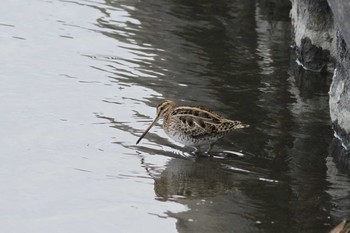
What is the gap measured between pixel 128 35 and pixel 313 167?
16.6ft

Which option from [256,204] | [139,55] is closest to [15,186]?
[256,204]

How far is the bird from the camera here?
34.7ft

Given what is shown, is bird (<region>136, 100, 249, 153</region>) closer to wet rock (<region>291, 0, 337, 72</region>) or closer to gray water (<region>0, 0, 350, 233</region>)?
gray water (<region>0, 0, 350, 233</region>)

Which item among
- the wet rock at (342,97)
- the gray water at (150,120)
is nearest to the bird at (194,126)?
the gray water at (150,120)

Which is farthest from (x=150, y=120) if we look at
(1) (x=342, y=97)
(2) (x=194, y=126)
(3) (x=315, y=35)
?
(3) (x=315, y=35)

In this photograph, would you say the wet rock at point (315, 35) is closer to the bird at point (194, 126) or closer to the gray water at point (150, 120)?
the gray water at point (150, 120)

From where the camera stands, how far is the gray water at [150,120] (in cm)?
896

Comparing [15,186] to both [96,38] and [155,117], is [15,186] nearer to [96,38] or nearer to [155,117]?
[155,117]

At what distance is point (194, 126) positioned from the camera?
1060 centimetres

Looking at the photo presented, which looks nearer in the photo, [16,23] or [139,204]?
[139,204]

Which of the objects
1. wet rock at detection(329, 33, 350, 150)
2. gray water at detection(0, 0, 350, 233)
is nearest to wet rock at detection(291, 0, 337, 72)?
gray water at detection(0, 0, 350, 233)

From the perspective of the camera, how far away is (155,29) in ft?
49.7

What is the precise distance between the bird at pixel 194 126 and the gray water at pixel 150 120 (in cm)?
19

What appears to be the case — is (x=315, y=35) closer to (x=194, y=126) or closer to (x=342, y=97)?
(x=342, y=97)
